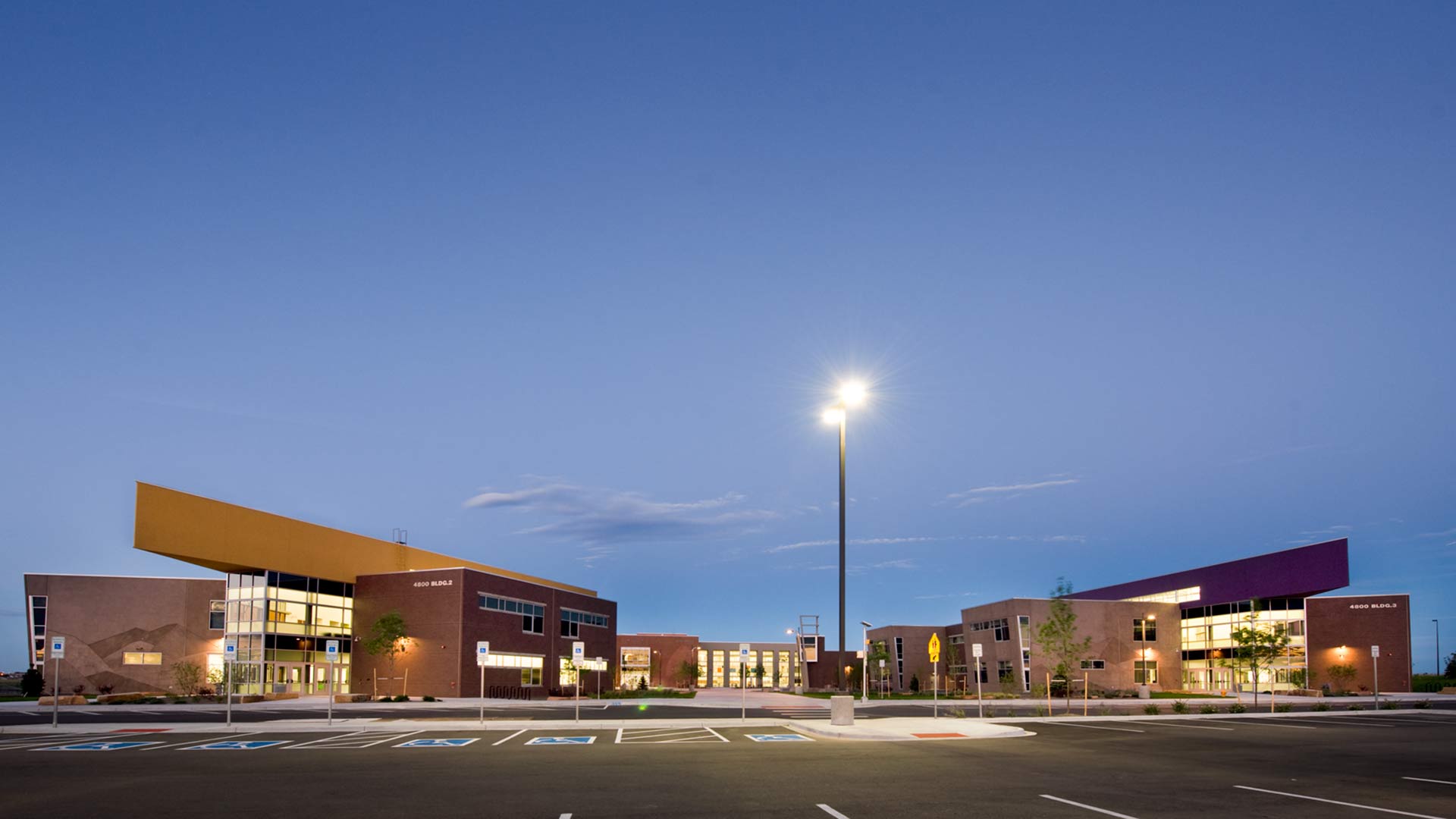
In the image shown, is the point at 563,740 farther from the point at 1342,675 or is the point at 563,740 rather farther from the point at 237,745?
the point at 1342,675

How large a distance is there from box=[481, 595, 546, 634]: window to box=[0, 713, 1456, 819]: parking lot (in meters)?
Answer: 33.3

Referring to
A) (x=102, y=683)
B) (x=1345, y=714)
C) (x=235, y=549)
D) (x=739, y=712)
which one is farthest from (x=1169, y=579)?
(x=102, y=683)

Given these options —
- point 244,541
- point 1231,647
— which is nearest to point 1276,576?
point 1231,647

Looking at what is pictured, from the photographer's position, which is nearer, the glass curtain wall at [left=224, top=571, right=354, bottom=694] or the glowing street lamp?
the glowing street lamp

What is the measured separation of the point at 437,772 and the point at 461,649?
43.4 meters

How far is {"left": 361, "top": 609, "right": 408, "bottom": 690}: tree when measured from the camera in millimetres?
58906

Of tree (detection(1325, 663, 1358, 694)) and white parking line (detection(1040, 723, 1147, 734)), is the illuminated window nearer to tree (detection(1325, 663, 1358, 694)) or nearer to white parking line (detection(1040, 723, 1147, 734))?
tree (detection(1325, 663, 1358, 694))

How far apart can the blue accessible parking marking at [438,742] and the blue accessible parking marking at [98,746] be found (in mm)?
6751

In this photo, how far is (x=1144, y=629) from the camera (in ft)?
263

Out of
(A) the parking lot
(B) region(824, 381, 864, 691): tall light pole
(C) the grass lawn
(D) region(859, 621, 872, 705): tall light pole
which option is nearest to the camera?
(A) the parking lot

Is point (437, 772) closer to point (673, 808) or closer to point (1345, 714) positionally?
point (673, 808)

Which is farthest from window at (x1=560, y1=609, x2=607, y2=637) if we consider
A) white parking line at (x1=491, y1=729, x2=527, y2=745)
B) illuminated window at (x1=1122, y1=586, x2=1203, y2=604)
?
white parking line at (x1=491, y1=729, x2=527, y2=745)

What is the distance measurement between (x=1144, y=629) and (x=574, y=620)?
146ft

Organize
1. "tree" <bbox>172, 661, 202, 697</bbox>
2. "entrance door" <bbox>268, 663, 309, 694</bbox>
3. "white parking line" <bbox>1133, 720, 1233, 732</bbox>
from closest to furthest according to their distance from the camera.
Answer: "white parking line" <bbox>1133, 720, 1233, 732</bbox> < "entrance door" <bbox>268, 663, 309, 694</bbox> < "tree" <bbox>172, 661, 202, 697</bbox>
